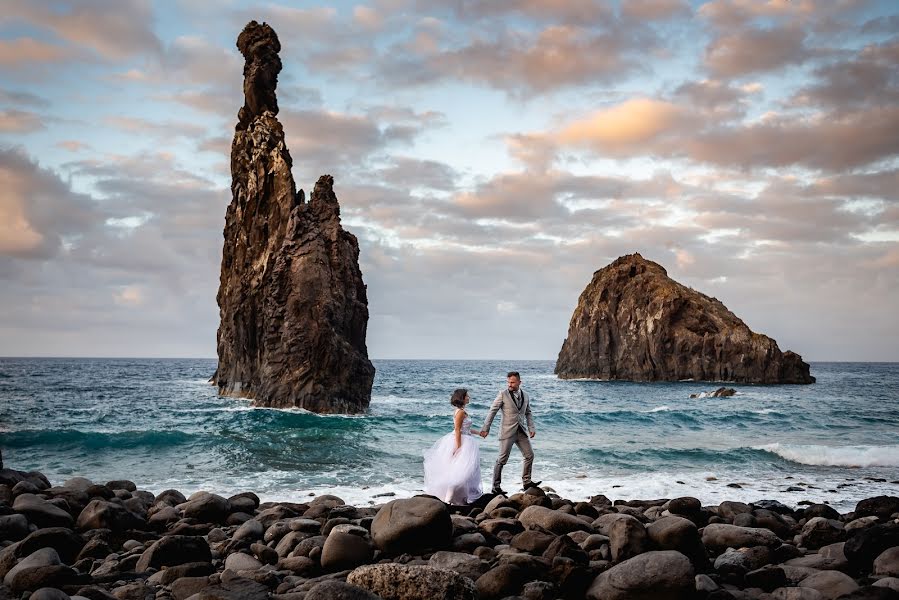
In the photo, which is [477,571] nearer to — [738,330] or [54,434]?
[54,434]

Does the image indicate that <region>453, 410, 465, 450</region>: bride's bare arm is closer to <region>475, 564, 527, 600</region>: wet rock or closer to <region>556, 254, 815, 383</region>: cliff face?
<region>475, 564, 527, 600</region>: wet rock

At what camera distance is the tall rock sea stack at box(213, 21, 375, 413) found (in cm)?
3544

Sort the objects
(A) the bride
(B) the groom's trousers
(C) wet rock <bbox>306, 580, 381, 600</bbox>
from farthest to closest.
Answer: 1. (B) the groom's trousers
2. (A) the bride
3. (C) wet rock <bbox>306, 580, 381, 600</bbox>

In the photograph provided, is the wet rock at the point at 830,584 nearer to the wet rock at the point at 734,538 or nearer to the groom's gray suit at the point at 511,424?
the wet rock at the point at 734,538

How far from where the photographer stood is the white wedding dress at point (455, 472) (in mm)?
10852

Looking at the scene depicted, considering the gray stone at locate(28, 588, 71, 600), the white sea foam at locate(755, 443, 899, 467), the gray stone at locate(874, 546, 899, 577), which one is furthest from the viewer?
the white sea foam at locate(755, 443, 899, 467)

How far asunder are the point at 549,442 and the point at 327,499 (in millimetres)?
13446

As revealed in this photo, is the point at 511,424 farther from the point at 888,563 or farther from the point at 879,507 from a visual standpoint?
the point at 888,563

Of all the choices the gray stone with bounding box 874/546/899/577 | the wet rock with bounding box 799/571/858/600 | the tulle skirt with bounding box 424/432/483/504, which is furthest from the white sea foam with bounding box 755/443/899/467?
the wet rock with bounding box 799/571/858/600

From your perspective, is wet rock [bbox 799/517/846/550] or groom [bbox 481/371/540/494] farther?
groom [bbox 481/371/540/494]

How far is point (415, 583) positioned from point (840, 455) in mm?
20598

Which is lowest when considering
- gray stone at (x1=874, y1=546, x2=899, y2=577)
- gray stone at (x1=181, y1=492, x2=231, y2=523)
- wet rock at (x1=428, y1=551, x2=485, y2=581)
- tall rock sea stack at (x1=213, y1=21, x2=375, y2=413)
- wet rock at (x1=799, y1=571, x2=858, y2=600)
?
gray stone at (x1=181, y1=492, x2=231, y2=523)

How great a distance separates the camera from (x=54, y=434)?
2458cm

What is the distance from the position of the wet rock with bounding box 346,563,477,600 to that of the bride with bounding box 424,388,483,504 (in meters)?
5.13
